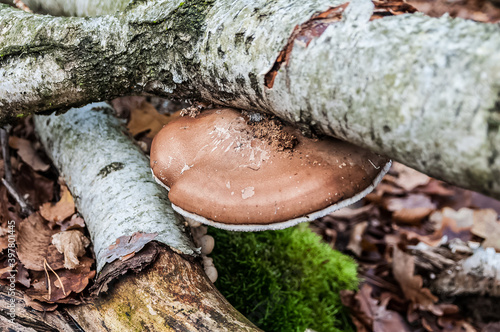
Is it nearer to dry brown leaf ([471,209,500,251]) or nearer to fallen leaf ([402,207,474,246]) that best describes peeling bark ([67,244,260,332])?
fallen leaf ([402,207,474,246])

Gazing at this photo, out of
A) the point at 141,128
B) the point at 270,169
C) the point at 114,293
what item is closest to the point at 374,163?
the point at 270,169

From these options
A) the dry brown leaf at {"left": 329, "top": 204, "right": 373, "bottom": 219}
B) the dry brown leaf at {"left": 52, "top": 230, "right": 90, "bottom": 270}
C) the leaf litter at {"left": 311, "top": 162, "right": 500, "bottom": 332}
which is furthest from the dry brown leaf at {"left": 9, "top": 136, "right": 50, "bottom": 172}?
the dry brown leaf at {"left": 329, "top": 204, "right": 373, "bottom": 219}

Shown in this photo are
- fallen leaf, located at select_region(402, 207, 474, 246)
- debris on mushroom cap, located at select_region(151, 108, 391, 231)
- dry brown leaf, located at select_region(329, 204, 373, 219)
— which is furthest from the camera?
dry brown leaf, located at select_region(329, 204, 373, 219)

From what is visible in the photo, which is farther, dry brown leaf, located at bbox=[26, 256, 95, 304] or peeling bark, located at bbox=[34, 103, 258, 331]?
dry brown leaf, located at bbox=[26, 256, 95, 304]

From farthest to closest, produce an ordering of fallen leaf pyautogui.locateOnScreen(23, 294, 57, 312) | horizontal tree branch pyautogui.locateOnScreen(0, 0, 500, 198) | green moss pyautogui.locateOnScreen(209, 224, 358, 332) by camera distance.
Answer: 1. green moss pyautogui.locateOnScreen(209, 224, 358, 332)
2. fallen leaf pyautogui.locateOnScreen(23, 294, 57, 312)
3. horizontal tree branch pyautogui.locateOnScreen(0, 0, 500, 198)

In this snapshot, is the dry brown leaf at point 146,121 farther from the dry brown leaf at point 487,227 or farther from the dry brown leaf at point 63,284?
the dry brown leaf at point 487,227

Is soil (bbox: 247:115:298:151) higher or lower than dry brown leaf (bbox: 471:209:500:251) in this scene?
higher

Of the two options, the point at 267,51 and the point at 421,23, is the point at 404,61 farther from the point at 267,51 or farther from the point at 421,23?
the point at 267,51
